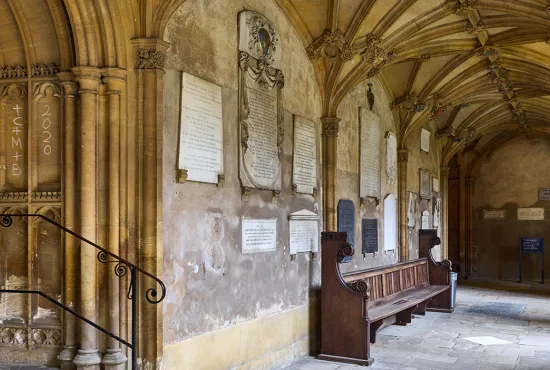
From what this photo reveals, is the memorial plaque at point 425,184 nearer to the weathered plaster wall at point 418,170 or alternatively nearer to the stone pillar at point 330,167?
the weathered plaster wall at point 418,170

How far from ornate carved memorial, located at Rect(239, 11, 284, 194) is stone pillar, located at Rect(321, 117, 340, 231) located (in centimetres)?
146

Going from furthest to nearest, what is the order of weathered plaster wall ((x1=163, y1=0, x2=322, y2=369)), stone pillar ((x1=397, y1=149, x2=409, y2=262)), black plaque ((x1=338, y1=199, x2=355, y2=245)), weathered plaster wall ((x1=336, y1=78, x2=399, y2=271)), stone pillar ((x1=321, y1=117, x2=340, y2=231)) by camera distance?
1. stone pillar ((x1=397, y1=149, x2=409, y2=262))
2. weathered plaster wall ((x1=336, y1=78, x2=399, y2=271))
3. black plaque ((x1=338, y1=199, x2=355, y2=245))
4. stone pillar ((x1=321, y1=117, x2=340, y2=231))
5. weathered plaster wall ((x1=163, y1=0, x2=322, y2=369))

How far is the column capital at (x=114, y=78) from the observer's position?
4.73 m

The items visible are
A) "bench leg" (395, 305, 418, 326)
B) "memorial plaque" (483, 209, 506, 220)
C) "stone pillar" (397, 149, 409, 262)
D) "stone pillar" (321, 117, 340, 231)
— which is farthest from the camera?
"memorial plaque" (483, 209, 506, 220)

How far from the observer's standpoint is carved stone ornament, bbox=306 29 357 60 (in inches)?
303

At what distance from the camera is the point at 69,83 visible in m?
4.77

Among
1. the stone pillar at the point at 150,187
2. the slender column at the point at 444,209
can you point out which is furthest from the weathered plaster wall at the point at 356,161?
the slender column at the point at 444,209

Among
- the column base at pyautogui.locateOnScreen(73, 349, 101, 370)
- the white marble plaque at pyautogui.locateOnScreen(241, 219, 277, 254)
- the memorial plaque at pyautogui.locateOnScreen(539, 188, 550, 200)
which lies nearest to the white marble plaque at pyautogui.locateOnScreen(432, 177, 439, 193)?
the memorial plaque at pyautogui.locateOnScreen(539, 188, 550, 200)

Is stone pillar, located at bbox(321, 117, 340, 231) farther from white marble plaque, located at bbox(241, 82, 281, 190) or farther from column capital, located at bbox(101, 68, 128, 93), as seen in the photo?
column capital, located at bbox(101, 68, 128, 93)

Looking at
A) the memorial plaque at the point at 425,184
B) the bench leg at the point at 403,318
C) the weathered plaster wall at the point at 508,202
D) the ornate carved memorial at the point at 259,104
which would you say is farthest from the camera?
the weathered plaster wall at the point at 508,202

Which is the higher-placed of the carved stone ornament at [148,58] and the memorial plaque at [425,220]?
the carved stone ornament at [148,58]

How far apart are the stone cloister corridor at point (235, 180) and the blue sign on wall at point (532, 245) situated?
5.66 meters

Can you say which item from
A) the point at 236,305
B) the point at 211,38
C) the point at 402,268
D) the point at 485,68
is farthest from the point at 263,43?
the point at 485,68

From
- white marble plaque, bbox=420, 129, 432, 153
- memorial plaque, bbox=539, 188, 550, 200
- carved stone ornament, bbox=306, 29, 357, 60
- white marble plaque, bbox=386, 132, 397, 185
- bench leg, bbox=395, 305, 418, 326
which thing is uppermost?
carved stone ornament, bbox=306, 29, 357, 60
